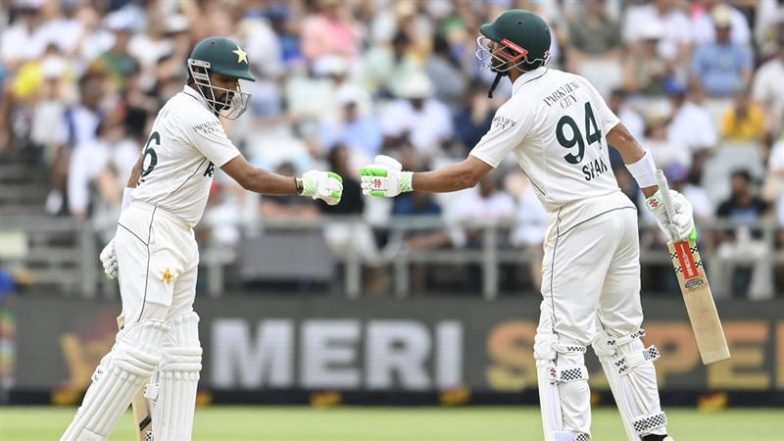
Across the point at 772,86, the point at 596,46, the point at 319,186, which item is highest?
the point at 596,46

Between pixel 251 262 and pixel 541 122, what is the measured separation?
6807 millimetres

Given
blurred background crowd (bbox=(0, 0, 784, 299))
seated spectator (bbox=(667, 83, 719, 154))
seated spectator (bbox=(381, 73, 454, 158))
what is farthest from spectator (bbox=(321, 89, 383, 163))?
seated spectator (bbox=(667, 83, 719, 154))

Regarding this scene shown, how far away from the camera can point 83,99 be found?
17688 mm

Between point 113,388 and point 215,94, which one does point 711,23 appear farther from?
point 113,388

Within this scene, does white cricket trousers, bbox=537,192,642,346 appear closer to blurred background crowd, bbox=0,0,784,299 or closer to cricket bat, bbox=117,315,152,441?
cricket bat, bbox=117,315,152,441

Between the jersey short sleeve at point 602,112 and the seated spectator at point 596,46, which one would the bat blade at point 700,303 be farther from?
the seated spectator at point 596,46

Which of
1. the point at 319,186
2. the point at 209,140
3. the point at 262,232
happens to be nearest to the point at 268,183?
the point at 319,186

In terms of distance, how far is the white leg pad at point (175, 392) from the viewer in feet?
30.2

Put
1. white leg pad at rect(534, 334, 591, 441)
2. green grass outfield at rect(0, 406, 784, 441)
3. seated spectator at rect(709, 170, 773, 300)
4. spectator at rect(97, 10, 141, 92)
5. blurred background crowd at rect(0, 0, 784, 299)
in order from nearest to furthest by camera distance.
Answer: white leg pad at rect(534, 334, 591, 441) → green grass outfield at rect(0, 406, 784, 441) → seated spectator at rect(709, 170, 773, 300) → blurred background crowd at rect(0, 0, 784, 299) → spectator at rect(97, 10, 141, 92)

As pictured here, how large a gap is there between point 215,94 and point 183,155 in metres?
0.43

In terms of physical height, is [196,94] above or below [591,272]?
above

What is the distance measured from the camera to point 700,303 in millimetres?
9758

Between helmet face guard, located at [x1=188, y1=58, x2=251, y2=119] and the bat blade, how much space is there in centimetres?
271

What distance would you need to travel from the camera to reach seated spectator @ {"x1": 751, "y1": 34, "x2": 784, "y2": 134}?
60.5 feet
